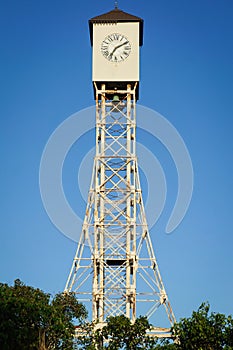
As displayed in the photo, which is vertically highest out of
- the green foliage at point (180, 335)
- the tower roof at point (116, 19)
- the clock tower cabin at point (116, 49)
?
the tower roof at point (116, 19)

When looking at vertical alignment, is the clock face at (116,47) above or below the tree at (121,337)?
above

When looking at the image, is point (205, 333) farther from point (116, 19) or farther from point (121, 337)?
point (116, 19)

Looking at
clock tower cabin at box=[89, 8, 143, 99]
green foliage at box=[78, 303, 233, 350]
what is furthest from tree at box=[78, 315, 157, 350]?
clock tower cabin at box=[89, 8, 143, 99]

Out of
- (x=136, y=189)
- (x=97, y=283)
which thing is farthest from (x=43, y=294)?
(x=136, y=189)

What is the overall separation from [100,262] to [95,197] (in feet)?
13.0

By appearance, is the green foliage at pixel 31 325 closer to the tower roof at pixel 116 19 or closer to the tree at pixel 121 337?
the tree at pixel 121 337

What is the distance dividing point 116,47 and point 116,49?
13cm

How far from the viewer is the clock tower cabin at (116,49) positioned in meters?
54.4

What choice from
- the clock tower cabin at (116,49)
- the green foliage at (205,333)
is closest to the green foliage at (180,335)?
the green foliage at (205,333)

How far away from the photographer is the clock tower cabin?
54.4 m

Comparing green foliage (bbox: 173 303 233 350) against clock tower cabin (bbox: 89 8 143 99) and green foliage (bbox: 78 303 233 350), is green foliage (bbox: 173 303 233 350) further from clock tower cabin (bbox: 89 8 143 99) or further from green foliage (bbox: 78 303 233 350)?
clock tower cabin (bbox: 89 8 143 99)

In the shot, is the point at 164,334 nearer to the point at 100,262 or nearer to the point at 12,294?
the point at 100,262

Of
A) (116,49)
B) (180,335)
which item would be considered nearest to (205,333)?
(180,335)

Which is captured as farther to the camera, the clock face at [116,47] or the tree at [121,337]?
the clock face at [116,47]
